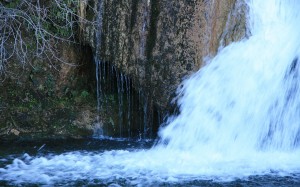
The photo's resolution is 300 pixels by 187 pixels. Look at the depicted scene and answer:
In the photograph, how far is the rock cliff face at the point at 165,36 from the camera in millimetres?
7746

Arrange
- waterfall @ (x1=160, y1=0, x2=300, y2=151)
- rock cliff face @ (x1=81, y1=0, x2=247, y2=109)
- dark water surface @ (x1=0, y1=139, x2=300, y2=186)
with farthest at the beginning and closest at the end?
rock cliff face @ (x1=81, y1=0, x2=247, y2=109)
waterfall @ (x1=160, y1=0, x2=300, y2=151)
dark water surface @ (x1=0, y1=139, x2=300, y2=186)

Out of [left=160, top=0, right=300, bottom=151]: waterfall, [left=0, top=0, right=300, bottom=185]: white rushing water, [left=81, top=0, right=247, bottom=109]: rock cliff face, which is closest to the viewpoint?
[left=0, top=0, right=300, bottom=185]: white rushing water

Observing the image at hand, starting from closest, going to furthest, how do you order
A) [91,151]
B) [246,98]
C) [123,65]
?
[91,151]
[246,98]
[123,65]

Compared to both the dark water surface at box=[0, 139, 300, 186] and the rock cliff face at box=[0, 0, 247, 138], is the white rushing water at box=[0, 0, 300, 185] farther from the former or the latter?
the rock cliff face at box=[0, 0, 247, 138]

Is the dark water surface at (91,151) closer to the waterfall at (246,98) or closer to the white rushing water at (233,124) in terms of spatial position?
the white rushing water at (233,124)

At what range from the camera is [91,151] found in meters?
7.40

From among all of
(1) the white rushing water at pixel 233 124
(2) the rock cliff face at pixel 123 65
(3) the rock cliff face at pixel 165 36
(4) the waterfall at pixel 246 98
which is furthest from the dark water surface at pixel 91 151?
(3) the rock cliff face at pixel 165 36

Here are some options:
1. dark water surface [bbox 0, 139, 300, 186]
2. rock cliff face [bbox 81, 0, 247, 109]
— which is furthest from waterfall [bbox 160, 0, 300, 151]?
dark water surface [bbox 0, 139, 300, 186]

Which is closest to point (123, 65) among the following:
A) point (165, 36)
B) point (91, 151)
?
point (165, 36)

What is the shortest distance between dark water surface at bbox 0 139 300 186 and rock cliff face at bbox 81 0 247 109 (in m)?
0.98

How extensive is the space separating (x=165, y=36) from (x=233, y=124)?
1.75 meters

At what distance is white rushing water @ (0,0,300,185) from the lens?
6.26 metres

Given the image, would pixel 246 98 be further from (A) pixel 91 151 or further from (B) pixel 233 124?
(A) pixel 91 151

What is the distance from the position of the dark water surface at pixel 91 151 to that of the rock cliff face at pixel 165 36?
98 cm
